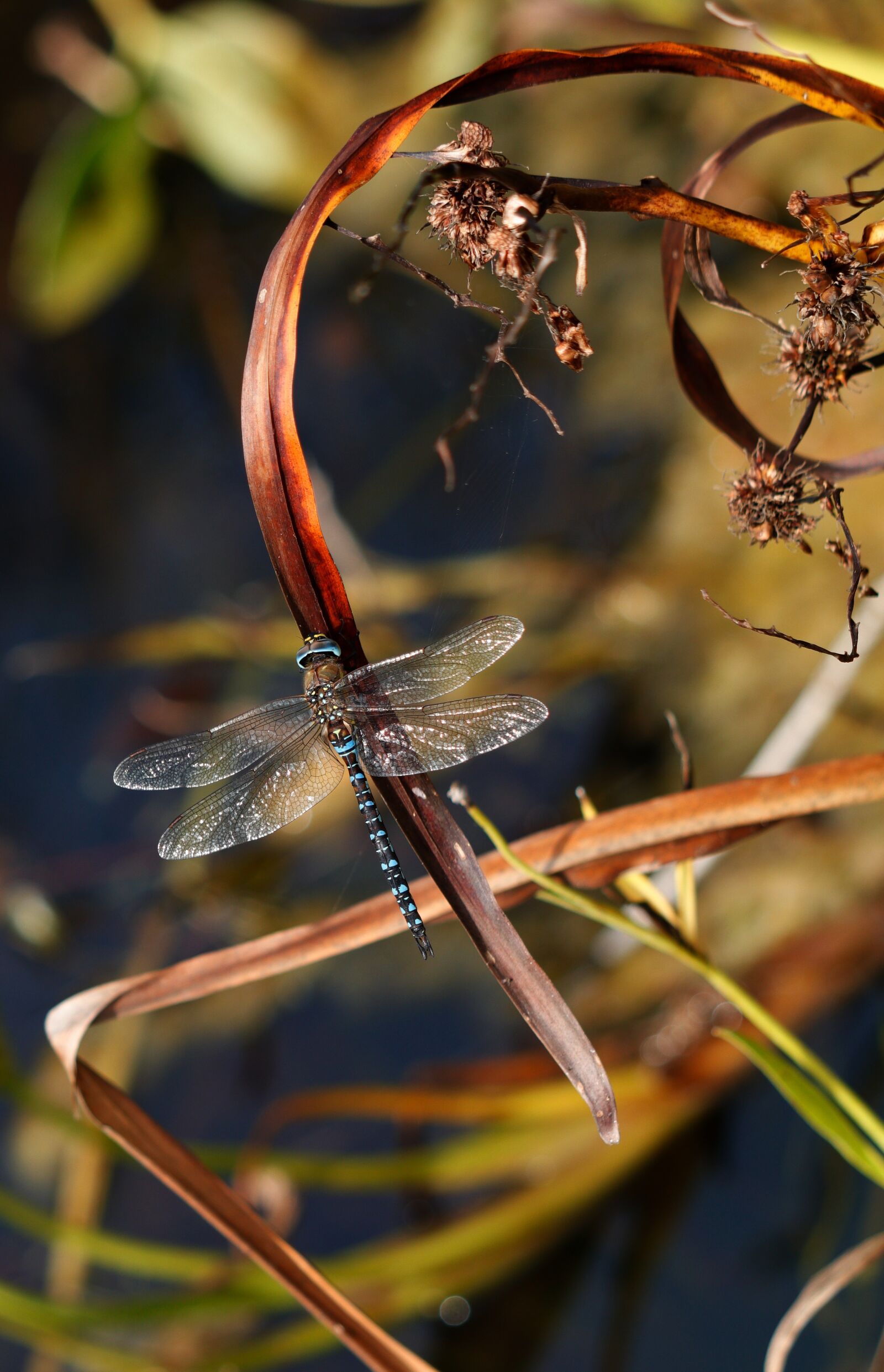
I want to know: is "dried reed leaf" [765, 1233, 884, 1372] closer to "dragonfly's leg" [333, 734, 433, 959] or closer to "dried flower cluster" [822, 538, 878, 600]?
"dragonfly's leg" [333, 734, 433, 959]

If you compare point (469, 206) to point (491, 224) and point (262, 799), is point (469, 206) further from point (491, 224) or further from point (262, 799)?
point (262, 799)

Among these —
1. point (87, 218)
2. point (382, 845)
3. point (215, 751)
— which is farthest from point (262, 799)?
point (87, 218)

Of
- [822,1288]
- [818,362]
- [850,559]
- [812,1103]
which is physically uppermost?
[818,362]

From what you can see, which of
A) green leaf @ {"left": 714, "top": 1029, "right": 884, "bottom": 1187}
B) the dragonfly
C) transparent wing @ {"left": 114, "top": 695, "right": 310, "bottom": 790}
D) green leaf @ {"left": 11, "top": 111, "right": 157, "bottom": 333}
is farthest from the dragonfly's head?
green leaf @ {"left": 11, "top": 111, "right": 157, "bottom": 333}

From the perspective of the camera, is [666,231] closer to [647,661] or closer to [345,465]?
[647,661]

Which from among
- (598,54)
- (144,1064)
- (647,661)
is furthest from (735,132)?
(144,1064)
